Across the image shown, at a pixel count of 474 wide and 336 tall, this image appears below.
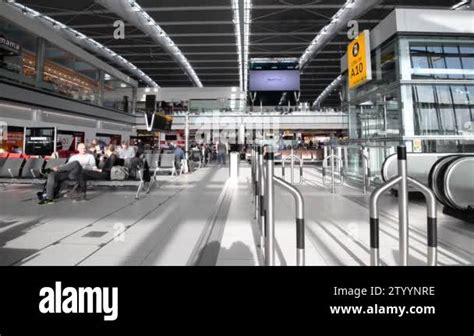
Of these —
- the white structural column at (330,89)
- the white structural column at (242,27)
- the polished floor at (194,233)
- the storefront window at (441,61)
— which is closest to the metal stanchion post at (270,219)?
the polished floor at (194,233)

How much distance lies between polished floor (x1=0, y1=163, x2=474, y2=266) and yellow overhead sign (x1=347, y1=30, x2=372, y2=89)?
13.6ft

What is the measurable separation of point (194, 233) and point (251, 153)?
257 inches

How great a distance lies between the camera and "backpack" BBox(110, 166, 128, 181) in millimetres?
7570

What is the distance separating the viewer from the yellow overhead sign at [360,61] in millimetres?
8953

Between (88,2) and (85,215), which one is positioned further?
(88,2)

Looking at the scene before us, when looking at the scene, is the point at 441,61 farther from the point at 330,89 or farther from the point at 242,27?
the point at 330,89

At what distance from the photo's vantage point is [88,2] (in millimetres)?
16984

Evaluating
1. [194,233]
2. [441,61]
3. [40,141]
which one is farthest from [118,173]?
[441,61]

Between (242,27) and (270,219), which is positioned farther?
(242,27)

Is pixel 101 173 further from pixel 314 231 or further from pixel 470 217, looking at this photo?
pixel 470 217

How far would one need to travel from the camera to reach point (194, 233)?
13.7 ft

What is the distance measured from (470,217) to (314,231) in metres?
→ 2.35

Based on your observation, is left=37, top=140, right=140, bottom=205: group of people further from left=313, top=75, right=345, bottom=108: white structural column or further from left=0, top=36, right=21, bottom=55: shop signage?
left=313, top=75, right=345, bottom=108: white structural column
